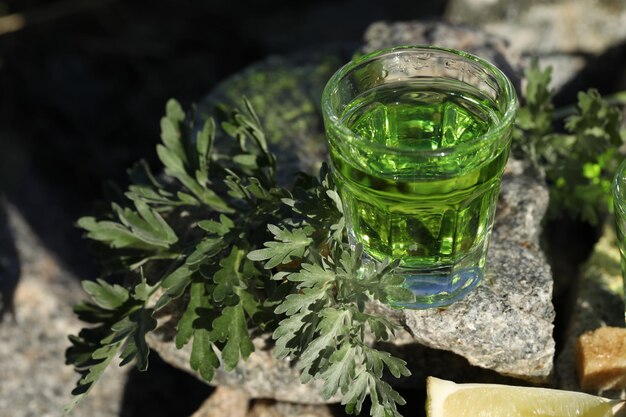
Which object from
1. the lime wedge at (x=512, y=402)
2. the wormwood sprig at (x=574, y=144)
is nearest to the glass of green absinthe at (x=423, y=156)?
the lime wedge at (x=512, y=402)

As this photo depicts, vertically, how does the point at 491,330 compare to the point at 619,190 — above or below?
below

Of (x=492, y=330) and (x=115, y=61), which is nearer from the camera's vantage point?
(x=492, y=330)

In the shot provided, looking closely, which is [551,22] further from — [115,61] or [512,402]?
[115,61]

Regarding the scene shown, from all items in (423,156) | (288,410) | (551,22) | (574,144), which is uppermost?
(551,22)

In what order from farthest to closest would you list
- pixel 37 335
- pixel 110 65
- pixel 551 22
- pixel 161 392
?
pixel 110 65, pixel 551 22, pixel 37 335, pixel 161 392

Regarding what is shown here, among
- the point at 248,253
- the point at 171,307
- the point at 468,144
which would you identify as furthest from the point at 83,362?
the point at 468,144

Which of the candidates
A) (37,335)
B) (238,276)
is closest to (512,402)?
(238,276)

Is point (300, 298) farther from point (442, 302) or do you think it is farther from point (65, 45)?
point (65, 45)
